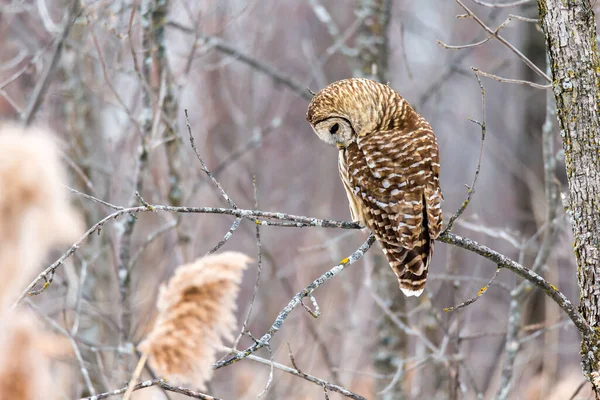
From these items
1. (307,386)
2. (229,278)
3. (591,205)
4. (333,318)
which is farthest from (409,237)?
(333,318)

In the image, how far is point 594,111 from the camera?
6.66 feet

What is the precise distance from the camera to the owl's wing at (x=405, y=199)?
2.78 meters

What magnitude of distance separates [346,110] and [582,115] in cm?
113

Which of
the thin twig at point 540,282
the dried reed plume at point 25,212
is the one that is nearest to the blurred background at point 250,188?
the thin twig at point 540,282

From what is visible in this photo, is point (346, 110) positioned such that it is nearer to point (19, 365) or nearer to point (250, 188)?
point (19, 365)

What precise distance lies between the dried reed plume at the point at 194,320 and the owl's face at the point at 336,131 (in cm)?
154

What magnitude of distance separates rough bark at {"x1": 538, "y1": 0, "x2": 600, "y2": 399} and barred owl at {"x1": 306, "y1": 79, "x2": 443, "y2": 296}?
27.7 inches

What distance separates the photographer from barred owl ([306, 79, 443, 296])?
2789 millimetres

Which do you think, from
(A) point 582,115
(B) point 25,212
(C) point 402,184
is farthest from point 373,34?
(B) point 25,212

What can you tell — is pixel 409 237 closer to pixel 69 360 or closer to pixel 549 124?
pixel 549 124

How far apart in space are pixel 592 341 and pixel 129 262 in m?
2.25

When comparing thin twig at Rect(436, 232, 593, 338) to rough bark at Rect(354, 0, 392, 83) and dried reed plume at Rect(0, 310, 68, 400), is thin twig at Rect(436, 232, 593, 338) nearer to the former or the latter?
dried reed plume at Rect(0, 310, 68, 400)

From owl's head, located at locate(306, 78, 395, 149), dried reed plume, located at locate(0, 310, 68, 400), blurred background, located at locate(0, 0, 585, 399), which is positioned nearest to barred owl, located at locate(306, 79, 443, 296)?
owl's head, located at locate(306, 78, 395, 149)

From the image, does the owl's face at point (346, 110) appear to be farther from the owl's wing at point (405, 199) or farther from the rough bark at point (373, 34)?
the rough bark at point (373, 34)
